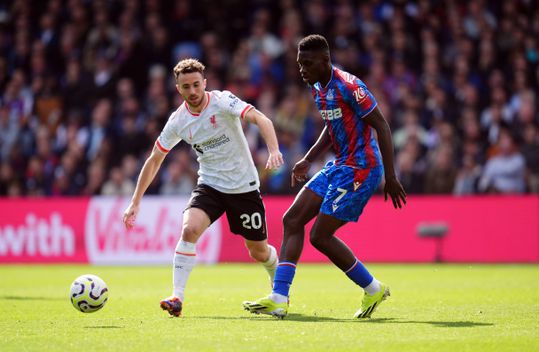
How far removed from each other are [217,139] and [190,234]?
0.99m

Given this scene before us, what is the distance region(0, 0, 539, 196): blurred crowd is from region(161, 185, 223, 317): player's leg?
909 centimetres

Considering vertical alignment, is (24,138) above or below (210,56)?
below

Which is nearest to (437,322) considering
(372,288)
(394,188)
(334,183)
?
(372,288)

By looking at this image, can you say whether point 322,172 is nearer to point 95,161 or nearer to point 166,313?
point 166,313

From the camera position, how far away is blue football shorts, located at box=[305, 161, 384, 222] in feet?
27.3

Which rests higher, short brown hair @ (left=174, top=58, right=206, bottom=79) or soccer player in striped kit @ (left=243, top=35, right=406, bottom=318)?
short brown hair @ (left=174, top=58, right=206, bottom=79)

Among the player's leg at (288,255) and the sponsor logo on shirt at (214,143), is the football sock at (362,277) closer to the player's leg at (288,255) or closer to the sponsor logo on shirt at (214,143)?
the player's leg at (288,255)

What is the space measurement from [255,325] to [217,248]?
10.5 metres

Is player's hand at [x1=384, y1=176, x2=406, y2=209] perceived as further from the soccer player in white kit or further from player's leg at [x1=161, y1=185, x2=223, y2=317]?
player's leg at [x1=161, y1=185, x2=223, y2=317]

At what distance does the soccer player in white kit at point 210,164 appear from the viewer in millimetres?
8867

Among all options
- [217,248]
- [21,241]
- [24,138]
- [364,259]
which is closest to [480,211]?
[364,259]

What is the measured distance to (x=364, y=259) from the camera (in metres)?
17.5

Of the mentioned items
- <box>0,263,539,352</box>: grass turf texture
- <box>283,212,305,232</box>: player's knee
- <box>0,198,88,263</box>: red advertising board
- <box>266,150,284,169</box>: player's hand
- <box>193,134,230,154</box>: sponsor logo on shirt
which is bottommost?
<box>0,198,88,263</box>: red advertising board

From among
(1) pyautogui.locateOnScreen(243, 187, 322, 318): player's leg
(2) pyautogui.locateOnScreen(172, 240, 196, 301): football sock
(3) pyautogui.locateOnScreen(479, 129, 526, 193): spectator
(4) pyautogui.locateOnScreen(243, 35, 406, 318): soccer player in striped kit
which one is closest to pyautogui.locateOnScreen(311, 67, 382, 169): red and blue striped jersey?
(4) pyautogui.locateOnScreen(243, 35, 406, 318): soccer player in striped kit
